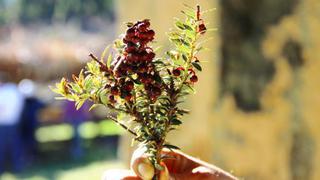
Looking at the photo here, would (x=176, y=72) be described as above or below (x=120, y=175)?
above

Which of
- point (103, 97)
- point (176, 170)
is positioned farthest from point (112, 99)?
point (176, 170)

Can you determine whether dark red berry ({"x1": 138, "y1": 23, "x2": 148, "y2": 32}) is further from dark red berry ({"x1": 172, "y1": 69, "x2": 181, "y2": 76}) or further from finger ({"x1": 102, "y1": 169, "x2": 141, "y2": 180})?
finger ({"x1": 102, "y1": 169, "x2": 141, "y2": 180})

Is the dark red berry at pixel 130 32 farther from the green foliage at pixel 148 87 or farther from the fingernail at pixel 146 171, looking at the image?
the fingernail at pixel 146 171

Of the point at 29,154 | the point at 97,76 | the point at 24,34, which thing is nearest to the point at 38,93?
the point at 29,154

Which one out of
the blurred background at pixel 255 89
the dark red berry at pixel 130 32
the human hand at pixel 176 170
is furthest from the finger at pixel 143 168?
the blurred background at pixel 255 89

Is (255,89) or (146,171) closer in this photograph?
(146,171)

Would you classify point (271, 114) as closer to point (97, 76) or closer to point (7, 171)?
point (97, 76)

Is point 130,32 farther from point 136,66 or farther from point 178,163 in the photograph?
point 178,163

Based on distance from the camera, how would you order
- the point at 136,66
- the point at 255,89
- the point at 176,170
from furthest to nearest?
the point at 255,89
the point at 176,170
the point at 136,66
